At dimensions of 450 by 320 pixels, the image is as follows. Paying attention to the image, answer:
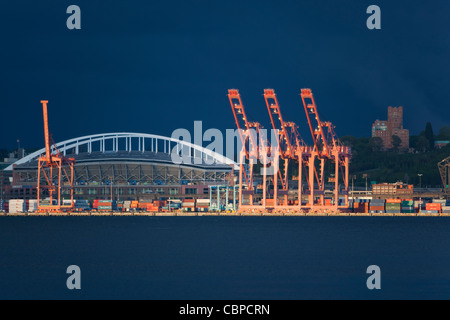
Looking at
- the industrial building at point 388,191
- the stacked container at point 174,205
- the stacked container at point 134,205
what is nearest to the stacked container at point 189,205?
the stacked container at point 174,205

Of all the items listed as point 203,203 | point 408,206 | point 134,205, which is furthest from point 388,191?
point 134,205

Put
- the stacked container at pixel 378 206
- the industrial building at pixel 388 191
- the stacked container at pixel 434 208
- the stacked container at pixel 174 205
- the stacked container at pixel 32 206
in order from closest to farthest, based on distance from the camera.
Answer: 1. the stacked container at pixel 434 208
2. the stacked container at pixel 378 206
3. the stacked container at pixel 32 206
4. the stacked container at pixel 174 205
5. the industrial building at pixel 388 191

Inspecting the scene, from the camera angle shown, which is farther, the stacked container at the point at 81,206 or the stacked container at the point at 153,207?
the stacked container at the point at 81,206

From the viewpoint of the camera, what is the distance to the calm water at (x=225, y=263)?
195 feet

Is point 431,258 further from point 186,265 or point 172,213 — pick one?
point 172,213

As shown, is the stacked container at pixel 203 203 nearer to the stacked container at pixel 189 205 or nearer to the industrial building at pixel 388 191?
the stacked container at pixel 189 205

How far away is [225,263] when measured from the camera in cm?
7625

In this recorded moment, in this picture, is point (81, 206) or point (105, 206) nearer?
point (105, 206)

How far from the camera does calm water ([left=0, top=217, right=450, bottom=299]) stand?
5947cm

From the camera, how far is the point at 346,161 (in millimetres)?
157500

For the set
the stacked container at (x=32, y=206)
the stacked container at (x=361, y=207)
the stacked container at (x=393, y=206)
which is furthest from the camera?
the stacked container at (x=32, y=206)

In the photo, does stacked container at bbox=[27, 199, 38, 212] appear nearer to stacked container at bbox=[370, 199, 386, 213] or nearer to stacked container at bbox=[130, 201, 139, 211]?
stacked container at bbox=[130, 201, 139, 211]

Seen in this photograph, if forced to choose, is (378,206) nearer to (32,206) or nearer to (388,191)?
(388,191)

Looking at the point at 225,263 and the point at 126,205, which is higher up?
the point at 126,205
